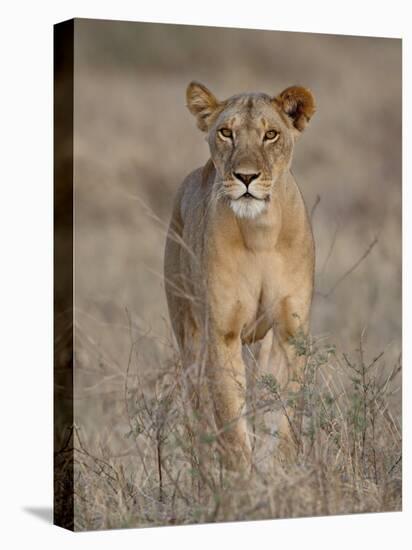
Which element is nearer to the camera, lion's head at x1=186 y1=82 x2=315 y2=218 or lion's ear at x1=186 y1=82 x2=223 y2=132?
lion's head at x1=186 y1=82 x2=315 y2=218

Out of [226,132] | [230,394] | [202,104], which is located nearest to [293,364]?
[230,394]

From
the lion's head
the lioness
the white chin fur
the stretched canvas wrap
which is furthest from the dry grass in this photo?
the lion's head

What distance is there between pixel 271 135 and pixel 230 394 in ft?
4.63

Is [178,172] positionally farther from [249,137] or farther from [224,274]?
[224,274]

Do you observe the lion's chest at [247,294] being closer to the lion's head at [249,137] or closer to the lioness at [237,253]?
the lioness at [237,253]

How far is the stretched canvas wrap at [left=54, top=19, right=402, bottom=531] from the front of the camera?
873cm

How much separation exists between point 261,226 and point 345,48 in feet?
3.95

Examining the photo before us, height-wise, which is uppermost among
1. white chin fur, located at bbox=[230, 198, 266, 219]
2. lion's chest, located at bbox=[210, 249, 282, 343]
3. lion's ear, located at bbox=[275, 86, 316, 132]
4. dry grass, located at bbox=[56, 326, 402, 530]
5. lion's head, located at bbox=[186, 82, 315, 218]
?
lion's ear, located at bbox=[275, 86, 316, 132]

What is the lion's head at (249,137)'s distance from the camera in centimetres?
895

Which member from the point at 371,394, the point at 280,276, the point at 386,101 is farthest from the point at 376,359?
the point at 386,101

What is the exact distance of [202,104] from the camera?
914 cm

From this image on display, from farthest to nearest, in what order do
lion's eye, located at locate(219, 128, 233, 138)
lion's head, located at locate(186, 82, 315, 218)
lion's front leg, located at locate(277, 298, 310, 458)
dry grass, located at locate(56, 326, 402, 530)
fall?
lion's front leg, located at locate(277, 298, 310, 458) → lion's eye, located at locate(219, 128, 233, 138) → lion's head, located at locate(186, 82, 315, 218) → dry grass, located at locate(56, 326, 402, 530)

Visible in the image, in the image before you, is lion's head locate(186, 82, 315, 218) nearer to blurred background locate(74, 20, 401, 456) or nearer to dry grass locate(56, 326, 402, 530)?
blurred background locate(74, 20, 401, 456)

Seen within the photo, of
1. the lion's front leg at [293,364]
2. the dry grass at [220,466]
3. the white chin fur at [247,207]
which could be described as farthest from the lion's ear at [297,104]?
the dry grass at [220,466]
